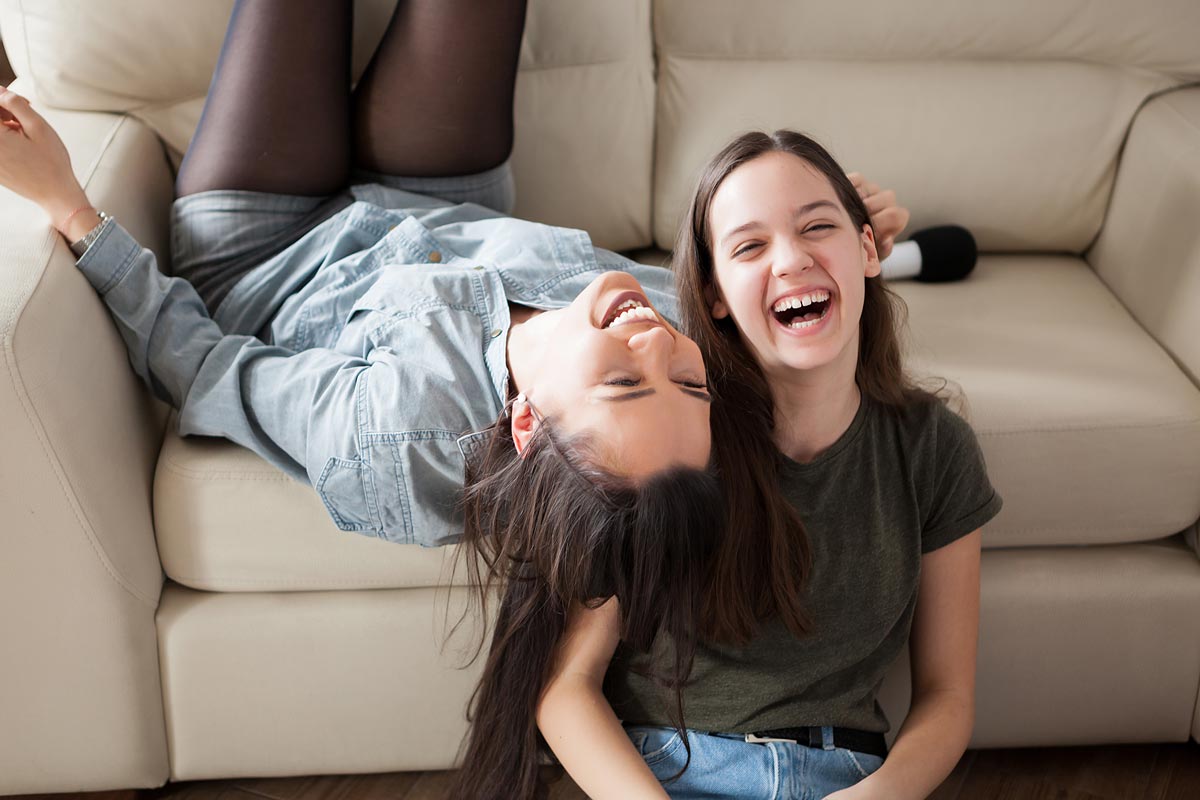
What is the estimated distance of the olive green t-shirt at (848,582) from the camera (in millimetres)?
1216

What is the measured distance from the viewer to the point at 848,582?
1.24 metres

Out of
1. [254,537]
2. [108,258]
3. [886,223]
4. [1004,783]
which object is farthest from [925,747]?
[108,258]

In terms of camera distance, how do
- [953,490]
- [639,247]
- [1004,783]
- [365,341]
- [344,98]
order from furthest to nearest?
[639,247]
[344,98]
[1004,783]
[365,341]
[953,490]

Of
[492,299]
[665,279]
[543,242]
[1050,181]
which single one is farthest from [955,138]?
[492,299]

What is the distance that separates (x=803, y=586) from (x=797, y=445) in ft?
0.49

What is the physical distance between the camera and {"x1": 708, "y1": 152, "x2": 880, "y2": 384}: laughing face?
116 cm

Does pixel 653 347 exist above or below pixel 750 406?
above


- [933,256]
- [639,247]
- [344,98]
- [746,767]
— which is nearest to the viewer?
[746,767]

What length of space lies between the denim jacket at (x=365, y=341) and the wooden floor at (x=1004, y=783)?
0.41m

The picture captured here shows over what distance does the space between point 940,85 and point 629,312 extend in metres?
0.90

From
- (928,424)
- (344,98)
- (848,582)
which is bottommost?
(848,582)

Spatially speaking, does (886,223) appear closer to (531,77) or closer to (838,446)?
(838,446)

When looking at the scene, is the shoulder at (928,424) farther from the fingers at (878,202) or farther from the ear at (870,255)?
the fingers at (878,202)

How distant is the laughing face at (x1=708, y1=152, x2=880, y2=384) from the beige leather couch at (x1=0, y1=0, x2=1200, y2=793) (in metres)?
0.34
